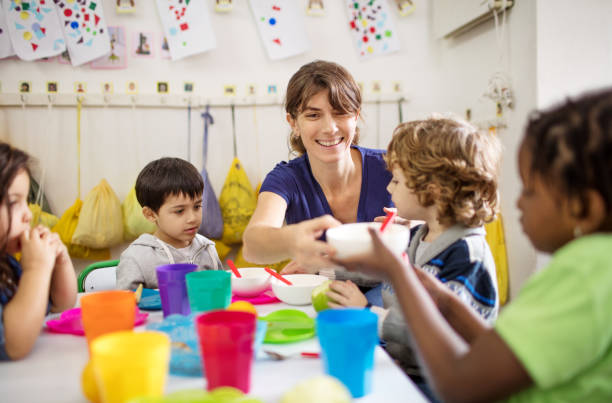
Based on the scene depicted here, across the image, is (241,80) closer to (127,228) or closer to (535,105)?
(127,228)

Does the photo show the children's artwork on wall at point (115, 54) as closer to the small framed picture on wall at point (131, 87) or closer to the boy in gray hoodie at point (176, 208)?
the small framed picture on wall at point (131, 87)

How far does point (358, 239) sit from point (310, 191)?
80cm

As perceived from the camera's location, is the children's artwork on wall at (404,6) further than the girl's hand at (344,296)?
Yes

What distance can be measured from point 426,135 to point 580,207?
2.06ft

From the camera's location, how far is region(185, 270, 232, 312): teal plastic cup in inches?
34.1

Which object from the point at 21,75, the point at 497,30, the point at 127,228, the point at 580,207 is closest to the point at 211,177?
the point at 127,228

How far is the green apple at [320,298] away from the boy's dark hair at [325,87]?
26.0 inches

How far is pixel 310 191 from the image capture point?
155cm

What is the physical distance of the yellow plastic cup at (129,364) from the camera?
1.66ft

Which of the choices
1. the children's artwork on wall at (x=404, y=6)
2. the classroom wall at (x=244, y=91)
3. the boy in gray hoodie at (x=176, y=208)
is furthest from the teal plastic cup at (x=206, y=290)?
the children's artwork on wall at (x=404, y=6)

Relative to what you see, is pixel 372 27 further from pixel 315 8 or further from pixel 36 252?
pixel 36 252

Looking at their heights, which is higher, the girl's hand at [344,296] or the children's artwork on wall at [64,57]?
the children's artwork on wall at [64,57]

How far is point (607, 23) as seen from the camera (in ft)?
6.83

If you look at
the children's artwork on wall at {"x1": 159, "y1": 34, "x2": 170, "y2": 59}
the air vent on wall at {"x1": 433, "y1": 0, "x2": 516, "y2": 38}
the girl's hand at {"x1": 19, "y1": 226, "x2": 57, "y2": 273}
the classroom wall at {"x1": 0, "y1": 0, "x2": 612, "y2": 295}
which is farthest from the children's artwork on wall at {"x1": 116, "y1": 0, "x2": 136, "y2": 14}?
the girl's hand at {"x1": 19, "y1": 226, "x2": 57, "y2": 273}
